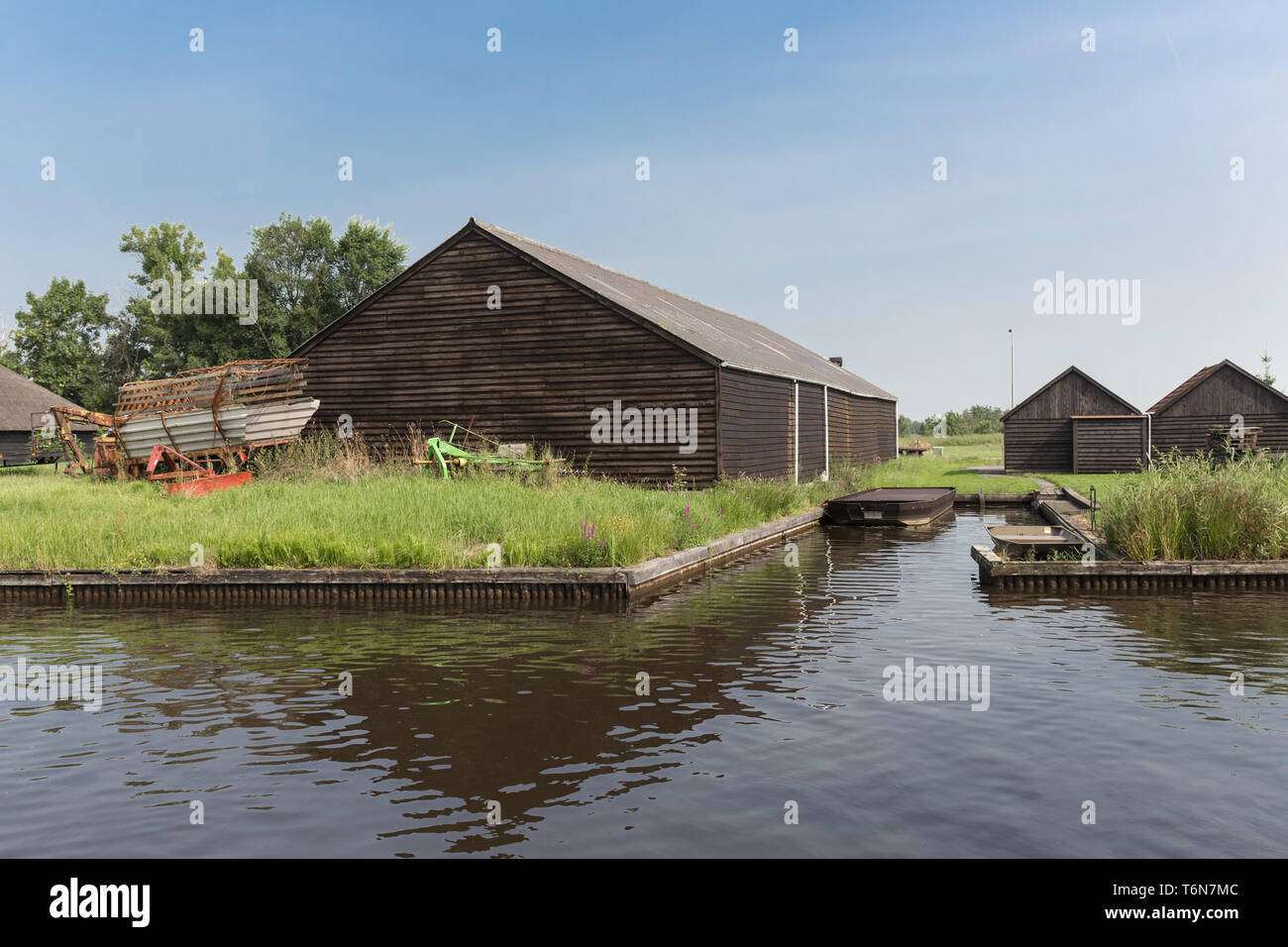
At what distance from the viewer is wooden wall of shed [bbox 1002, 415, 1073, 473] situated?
4622 cm

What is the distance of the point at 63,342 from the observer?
66.0 m

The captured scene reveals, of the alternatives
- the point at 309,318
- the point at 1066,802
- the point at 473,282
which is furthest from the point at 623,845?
the point at 309,318

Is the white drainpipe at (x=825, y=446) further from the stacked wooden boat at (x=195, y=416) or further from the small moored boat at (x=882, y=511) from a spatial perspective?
the stacked wooden boat at (x=195, y=416)

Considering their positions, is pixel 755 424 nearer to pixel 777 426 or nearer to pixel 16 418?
pixel 777 426

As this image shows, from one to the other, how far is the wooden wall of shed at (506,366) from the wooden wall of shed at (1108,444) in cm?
2775

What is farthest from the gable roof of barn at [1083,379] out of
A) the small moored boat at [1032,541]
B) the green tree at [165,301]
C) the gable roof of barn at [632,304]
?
the green tree at [165,301]

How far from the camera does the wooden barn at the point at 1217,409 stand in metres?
42.1

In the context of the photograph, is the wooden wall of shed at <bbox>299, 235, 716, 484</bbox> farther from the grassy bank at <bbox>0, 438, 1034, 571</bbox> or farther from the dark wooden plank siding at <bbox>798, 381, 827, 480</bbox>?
the dark wooden plank siding at <bbox>798, 381, 827, 480</bbox>

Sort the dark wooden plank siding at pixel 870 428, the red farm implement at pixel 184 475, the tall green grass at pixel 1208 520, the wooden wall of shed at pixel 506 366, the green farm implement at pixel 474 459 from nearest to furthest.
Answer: the tall green grass at pixel 1208 520, the red farm implement at pixel 184 475, the green farm implement at pixel 474 459, the wooden wall of shed at pixel 506 366, the dark wooden plank siding at pixel 870 428

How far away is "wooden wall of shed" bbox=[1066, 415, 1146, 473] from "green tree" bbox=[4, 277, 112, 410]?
5791 centimetres

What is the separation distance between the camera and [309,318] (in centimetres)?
5956

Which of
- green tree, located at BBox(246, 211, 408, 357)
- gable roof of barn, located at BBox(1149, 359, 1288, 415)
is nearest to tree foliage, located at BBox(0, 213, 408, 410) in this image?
green tree, located at BBox(246, 211, 408, 357)

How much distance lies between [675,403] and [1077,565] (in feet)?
38.8

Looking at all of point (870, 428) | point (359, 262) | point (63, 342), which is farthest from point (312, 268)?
point (870, 428)
